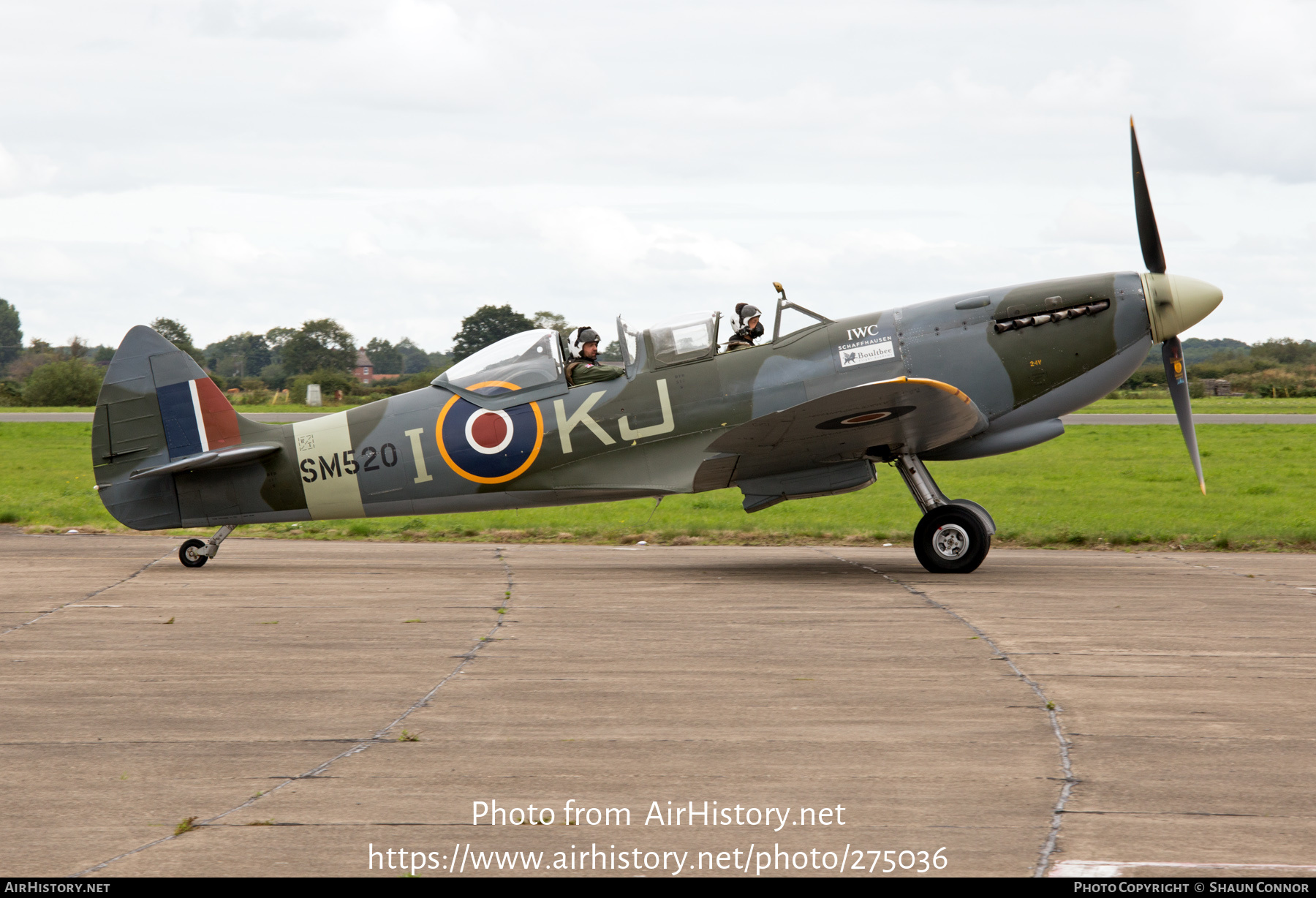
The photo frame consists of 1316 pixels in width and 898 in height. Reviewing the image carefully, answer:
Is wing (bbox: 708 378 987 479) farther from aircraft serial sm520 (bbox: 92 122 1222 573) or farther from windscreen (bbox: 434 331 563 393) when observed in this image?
windscreen (bbox: 434 331 563 393)

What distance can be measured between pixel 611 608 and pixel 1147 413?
36508mm

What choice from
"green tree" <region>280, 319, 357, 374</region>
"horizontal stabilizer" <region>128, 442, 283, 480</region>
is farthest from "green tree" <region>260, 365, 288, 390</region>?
"horizontal stabilizer" <region>128, 442, 283, 480</region>

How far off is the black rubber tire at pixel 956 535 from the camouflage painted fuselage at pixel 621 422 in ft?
2.36

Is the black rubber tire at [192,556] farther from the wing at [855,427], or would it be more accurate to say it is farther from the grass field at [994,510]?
the wing at [855,427]

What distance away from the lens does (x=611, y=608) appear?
Answer: 9.05 meters

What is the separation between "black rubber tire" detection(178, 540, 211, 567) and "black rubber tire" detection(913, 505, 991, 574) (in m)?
7.49

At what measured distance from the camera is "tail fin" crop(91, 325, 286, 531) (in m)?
11.8

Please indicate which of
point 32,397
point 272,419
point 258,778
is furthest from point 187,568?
point 32,397

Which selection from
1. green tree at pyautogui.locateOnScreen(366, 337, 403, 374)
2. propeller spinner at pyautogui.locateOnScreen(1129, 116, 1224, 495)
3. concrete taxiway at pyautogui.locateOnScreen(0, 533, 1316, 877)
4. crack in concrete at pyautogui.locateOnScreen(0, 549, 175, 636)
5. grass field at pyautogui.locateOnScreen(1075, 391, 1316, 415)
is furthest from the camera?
green tree at pyautogui.locateOnScreen(366, 337, 403, 374)

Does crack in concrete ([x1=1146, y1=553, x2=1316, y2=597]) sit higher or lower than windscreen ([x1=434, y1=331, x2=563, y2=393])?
lower

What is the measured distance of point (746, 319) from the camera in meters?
11.1

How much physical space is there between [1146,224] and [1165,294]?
0.73m

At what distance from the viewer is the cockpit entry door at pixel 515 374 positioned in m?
11.4

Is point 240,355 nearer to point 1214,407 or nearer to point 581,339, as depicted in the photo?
point 1214,407
